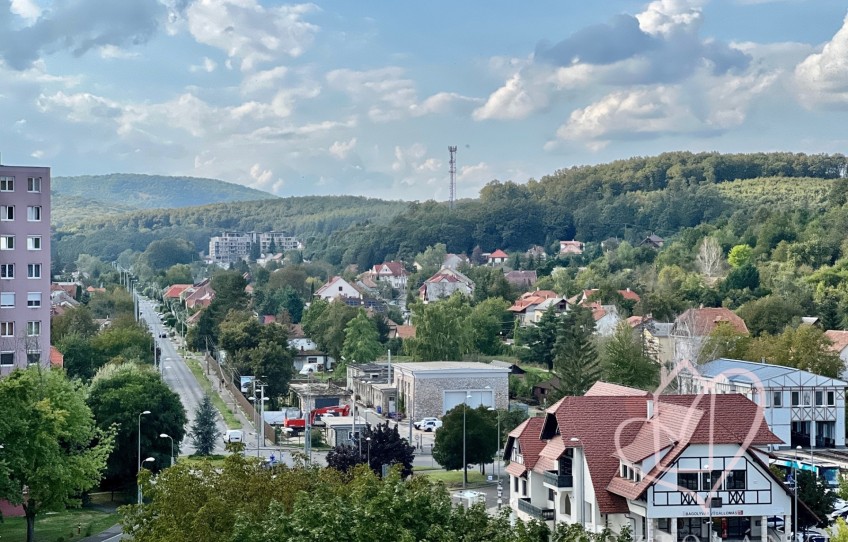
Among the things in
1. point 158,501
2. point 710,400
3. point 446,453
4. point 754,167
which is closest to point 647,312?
point 446,453

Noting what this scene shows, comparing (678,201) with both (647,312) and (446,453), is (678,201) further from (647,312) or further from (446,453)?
(446,453)

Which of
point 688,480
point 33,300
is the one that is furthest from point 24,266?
point 688,480

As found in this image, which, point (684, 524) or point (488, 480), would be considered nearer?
point (684, 524)

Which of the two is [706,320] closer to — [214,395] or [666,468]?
[214,395]

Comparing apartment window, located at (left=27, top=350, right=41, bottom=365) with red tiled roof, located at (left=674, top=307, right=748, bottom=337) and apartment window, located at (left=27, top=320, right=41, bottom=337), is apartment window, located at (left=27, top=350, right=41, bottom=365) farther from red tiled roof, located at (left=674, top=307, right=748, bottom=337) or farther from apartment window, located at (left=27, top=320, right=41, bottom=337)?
red tiled roof, located at (left=674, top=307, right=748, bottom=337)

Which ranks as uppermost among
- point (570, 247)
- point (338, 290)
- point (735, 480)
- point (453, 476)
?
point (570, 247)

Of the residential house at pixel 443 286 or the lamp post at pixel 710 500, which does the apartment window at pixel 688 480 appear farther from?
the residential house at pixel 443 286
